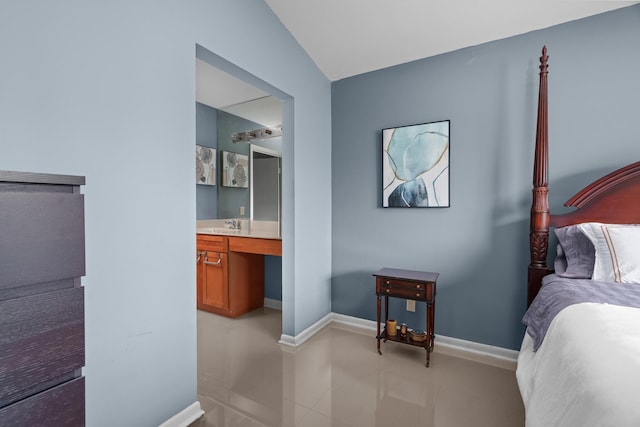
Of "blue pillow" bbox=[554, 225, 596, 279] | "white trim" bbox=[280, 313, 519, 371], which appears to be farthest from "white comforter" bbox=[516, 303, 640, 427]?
"white trim" bbox=[280, 313, 519, 371]

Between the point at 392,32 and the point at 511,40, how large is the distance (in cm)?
88

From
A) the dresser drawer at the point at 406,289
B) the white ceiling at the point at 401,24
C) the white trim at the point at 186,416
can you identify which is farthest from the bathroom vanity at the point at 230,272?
the white ceiling at the point at 401,24

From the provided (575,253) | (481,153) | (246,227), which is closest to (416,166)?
(481,153)

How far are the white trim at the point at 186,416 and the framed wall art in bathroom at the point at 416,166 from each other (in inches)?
80.7

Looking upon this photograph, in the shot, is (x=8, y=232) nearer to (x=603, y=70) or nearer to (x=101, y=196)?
(x=101, y=196)

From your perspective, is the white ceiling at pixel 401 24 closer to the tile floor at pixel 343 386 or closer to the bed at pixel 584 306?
the bed at pixel 584 306

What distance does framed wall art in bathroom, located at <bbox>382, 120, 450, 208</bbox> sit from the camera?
101 inches

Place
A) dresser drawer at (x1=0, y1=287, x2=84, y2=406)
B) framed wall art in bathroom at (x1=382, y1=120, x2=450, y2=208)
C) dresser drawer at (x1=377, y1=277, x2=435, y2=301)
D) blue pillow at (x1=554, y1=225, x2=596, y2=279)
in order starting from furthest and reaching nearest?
framed wall art in bathroom at (x1=382, y1=120, x2=450, y2=208) → dresser drawer at (x1=377, y1=277, x2=435, y2=301) → blue pillow at (x1=554, y1=225, x2=596, y2=279) → dresser drawer at (x1=0, y1=287, x2=84, y2=406)

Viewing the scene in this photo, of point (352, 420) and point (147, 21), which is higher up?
point (147, 21)

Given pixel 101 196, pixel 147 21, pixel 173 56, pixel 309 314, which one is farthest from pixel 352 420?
pixel 147 21

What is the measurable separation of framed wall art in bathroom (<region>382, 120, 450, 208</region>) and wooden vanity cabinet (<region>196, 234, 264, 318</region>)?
64.2 inches

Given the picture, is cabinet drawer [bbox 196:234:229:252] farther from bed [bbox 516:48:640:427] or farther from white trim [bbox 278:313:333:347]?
bed [bbox 516:48:640:427]

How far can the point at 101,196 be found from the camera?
135 cm

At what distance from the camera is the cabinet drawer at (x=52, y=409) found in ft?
2.52
